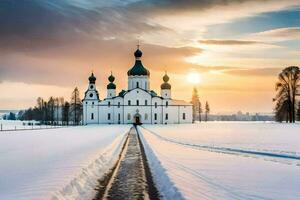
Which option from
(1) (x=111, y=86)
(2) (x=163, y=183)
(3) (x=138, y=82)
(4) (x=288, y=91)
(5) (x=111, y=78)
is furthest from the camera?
(5) (x=111, y=78)

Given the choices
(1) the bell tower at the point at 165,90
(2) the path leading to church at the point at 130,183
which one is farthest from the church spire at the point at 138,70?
(2) the path leading to church at the point at 130,183

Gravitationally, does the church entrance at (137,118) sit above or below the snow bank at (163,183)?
above

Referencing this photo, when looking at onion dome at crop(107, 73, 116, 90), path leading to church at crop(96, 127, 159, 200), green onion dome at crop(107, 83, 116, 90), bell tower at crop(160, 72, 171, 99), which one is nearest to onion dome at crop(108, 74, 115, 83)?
onion dome at crop(107, 73, 116, 90)

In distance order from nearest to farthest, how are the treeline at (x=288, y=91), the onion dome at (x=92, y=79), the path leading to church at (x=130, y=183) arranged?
the path leading to church at (x=130, y=183)
the treeline at (x=288, y=91)
the onion dome at (x=92, y=79)

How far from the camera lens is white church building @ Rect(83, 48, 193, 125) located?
126062 mm

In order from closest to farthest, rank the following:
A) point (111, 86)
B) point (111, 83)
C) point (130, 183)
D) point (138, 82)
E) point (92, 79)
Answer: point (130, 183), point (92, 79), point (138, 82), point (111, 86), point (111, 83)

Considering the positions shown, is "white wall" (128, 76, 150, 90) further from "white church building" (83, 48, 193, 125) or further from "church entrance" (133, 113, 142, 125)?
"church entrance" (133, 113, 142, 125)

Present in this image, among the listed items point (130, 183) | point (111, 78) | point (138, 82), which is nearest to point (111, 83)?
point (111, 78)

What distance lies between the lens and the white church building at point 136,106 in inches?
4963

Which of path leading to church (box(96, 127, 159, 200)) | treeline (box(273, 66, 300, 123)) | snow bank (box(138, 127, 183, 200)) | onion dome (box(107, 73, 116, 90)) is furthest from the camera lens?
onion dome (box(107, 73, 116, 90))

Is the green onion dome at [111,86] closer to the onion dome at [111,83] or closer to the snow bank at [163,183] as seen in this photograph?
the onion dome at [111,83]

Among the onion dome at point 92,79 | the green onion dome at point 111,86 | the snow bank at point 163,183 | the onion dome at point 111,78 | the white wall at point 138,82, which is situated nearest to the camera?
the snow bank at point 163,183

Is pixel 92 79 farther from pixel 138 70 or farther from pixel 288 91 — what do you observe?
pixel 288 91

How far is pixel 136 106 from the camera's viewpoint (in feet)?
413
